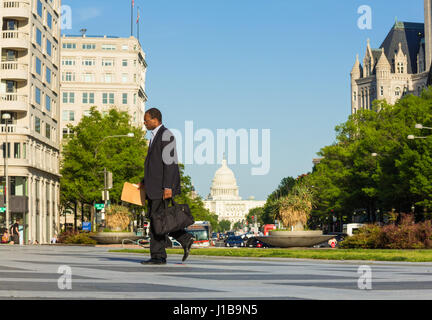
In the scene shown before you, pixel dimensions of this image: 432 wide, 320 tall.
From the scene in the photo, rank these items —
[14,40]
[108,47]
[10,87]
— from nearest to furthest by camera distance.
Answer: [14,40] → [10,87] → [108,47]

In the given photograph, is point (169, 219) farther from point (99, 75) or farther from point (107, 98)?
point (99, 75)

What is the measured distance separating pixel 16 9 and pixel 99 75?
61560 millimetres

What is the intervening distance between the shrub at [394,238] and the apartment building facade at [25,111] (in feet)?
114

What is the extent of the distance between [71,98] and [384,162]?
71.7 meters

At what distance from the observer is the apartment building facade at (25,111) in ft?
209

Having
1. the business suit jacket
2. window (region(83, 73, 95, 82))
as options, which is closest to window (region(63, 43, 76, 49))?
window (region(83, 73, 95, 82))

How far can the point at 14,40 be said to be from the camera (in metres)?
63.8

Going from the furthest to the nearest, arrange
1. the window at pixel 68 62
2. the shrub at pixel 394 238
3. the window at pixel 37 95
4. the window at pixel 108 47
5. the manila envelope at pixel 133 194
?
the window at pixel 108 47, the window at pixel 68 62, the window at pixel 37 95, the shrub at pixel 394 238, the manila envelope at pixel 133 194

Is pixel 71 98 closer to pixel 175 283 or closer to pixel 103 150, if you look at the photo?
pixel 103 150

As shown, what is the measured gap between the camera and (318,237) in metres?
35.2

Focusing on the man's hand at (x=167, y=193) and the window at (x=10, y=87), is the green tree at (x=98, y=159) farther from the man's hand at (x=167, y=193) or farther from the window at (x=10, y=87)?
the man's hand at (x=167, y=193)

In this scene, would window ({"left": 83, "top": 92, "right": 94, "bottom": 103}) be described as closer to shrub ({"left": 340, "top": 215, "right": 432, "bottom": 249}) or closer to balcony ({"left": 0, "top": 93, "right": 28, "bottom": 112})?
balcony ({"left": 0, "top": 93, "right": 28, "bottom": 112})

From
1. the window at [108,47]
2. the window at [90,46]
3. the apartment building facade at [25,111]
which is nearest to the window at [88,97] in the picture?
the window at [108,47]

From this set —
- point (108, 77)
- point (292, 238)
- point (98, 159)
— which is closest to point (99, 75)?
point (108, 77)
